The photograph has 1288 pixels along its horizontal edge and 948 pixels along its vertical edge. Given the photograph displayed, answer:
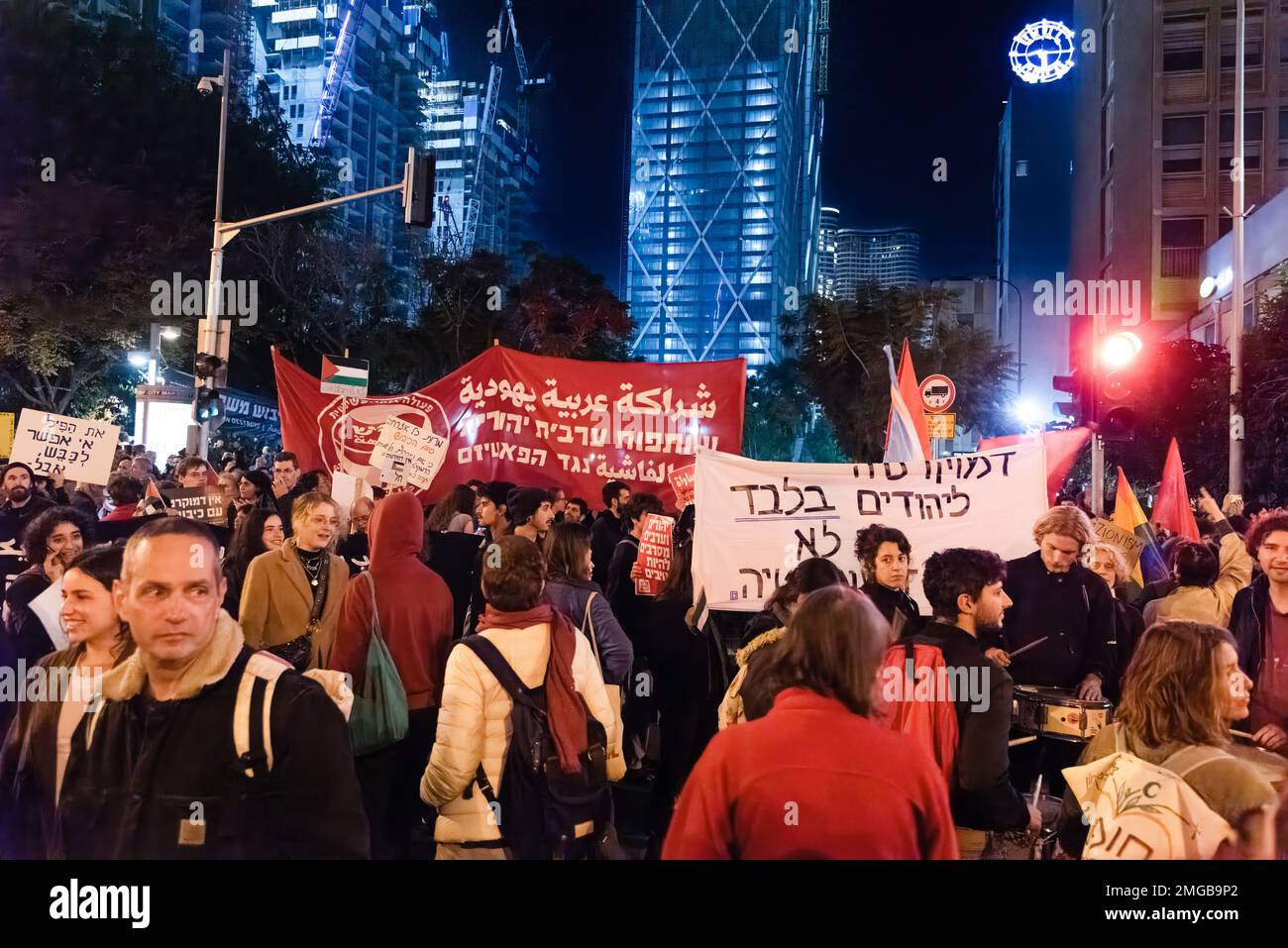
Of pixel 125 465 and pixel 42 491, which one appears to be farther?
pixel 125 465

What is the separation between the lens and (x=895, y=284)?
39.7 meters

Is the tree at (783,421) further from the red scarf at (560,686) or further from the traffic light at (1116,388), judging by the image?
the red scarf at (560,686)

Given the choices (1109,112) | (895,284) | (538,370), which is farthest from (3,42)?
(1109,112)

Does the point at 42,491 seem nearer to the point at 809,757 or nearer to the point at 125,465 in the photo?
the point at 125,465

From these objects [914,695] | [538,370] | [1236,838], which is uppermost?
[538,370]

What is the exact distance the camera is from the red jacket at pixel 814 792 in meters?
2.52

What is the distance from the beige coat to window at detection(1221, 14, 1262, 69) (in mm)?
45673

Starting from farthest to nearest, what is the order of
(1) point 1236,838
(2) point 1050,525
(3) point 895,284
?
(3) point 895,284 < (2) point 1050,525 < (1) point 1236,838

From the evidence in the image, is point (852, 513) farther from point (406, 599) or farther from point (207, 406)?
point (207, 406)

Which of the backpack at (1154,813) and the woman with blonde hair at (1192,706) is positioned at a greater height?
the woman with blonde hair at (1192,706)

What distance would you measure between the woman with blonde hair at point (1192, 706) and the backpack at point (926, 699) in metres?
0.72

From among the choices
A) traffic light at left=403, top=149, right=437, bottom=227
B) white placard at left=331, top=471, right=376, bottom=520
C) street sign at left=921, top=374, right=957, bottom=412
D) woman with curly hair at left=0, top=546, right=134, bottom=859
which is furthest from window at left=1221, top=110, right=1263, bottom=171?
woman with curly hair at left=0, top=546, right=134, bottom=859

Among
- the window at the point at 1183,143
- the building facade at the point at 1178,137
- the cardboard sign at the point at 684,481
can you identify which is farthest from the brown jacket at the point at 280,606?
the window at the point at 1183,143

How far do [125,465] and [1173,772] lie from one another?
10213mm
